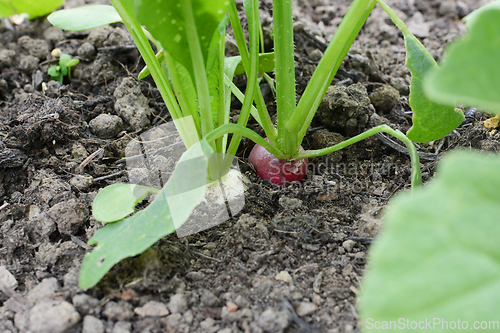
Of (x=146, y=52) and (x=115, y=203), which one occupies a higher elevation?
(x=146, y=52)

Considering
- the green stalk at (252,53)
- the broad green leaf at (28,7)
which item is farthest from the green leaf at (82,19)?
the broad green leaf at (28,7)

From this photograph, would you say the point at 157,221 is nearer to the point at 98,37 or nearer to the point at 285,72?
the point at 285,72

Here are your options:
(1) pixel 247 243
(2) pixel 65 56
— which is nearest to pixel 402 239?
(1) pixel 247 243

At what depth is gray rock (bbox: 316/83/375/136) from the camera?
121cm

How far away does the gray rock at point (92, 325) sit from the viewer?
0.68 meters

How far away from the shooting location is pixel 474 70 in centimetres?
46

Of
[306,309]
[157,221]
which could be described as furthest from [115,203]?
[306,309]

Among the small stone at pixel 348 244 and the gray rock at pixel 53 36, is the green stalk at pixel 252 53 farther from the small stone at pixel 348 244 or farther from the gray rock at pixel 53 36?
the gray rock at pixel 53 36

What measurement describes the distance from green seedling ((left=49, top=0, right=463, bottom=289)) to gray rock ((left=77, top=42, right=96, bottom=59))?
39 cm

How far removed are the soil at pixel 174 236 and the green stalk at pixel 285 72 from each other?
0.14 m

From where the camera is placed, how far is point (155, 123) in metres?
1.31

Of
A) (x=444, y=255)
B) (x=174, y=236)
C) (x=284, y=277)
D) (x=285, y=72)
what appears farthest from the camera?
(x=285, y=72)

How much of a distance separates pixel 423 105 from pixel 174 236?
697mm

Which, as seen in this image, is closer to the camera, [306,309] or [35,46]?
[306,309]
